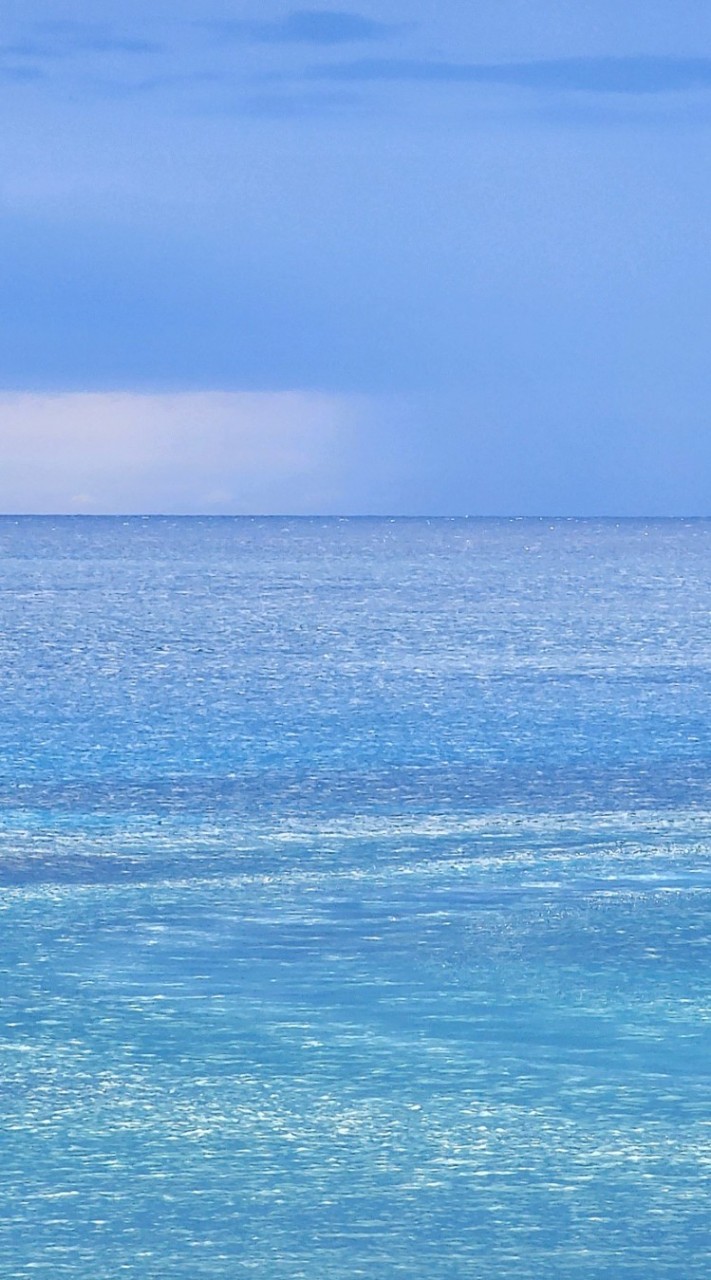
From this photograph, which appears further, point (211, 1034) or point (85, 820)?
point (85, 820)

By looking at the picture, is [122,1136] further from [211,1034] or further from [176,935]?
[176,935]

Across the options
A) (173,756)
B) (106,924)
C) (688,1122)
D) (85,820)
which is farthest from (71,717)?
(688,1122)

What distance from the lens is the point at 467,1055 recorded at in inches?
523

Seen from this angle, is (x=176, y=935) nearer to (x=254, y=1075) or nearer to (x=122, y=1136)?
(x=254, y=1075)

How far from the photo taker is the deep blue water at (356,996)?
10.4 m

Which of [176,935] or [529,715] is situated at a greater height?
[529,715]

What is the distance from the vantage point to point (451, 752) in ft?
100

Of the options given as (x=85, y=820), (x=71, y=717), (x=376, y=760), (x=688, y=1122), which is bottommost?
(x=688, y=1122)

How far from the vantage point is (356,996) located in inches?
580

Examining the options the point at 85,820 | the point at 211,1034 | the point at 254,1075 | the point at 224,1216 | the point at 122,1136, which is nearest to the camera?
the point at 224,1216

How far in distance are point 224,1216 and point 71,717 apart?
2635 centimetres

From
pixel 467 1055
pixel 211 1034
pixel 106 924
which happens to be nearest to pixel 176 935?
pixel 106 924

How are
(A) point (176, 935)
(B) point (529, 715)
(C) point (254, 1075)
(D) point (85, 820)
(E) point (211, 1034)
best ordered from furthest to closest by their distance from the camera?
(B) point (529, 715) < (D) point (85, 820) < (A) point (176, 935) < (E) point (211, 1034) < (C) point (254, 1075)

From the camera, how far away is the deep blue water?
1039cm
